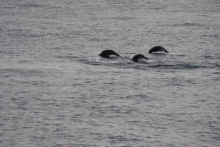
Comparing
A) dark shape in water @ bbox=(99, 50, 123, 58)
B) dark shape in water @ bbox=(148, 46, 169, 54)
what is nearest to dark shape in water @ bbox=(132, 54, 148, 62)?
dark shape in water @ bbox=(99, 50, 123, 58)

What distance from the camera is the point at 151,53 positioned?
38094 mm

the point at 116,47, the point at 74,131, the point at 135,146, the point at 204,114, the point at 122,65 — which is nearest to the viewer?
the point at 135,146

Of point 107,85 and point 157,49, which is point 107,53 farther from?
point 107,85

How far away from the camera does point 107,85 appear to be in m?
29.5

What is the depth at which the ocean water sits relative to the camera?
21656 mm

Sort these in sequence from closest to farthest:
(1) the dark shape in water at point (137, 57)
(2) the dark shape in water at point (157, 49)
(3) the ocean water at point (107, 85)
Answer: (3) the ocean water at point (107, 85)
(1) the dark shape in water at point (137, 57)
(2) the dark shape in water at point (157, 49)

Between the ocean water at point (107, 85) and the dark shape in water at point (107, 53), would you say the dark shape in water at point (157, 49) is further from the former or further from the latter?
the dark shape in water at point (107, 53)

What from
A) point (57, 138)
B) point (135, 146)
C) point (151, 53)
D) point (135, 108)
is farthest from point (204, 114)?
point (151, 53)

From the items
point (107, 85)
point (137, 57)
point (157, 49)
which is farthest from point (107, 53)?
point (107, 85)

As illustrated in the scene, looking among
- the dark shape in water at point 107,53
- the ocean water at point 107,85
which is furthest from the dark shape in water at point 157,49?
the dark shape in water at point 107,53

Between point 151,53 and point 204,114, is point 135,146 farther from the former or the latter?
point 151,53

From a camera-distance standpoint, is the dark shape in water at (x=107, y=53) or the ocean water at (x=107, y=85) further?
the dark shape in water at (x=107, y=53)

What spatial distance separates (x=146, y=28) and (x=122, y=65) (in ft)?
62.3

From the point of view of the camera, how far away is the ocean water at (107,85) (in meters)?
21.7
